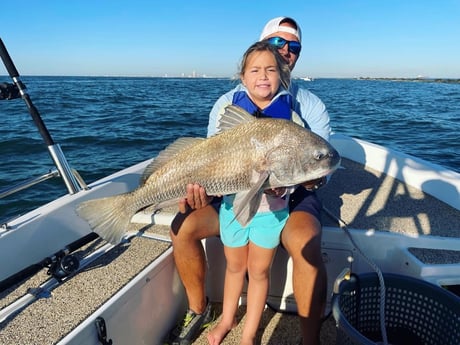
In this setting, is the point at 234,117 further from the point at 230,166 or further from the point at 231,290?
the point at 231,290

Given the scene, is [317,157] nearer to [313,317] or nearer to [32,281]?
[313,317]

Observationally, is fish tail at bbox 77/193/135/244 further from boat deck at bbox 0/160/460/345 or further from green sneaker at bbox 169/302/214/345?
green sneaker at bbox 169/302/214/345

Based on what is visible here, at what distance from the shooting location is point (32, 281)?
9.19 feet

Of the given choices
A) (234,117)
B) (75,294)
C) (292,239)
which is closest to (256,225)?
(292,239)

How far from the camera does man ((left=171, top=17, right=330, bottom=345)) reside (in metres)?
2.80

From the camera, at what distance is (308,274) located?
2.79 m

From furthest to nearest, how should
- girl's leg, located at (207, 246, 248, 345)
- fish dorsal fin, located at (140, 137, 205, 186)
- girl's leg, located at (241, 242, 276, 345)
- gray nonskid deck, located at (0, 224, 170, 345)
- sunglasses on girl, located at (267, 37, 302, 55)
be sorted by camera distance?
sunglasses on girl, located at (267, 37, 302, 55)
girl's leg, located at (207, 246, 248, 345)
girl's leg, located at (241, 242, 276, 345)
fish dorsal fin, located at (140, 137, 205, 186)
gray nonskid deck, located at (0, 224, 170, 345)

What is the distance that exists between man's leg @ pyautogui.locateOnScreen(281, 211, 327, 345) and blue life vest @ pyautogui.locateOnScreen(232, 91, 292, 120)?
2.89ft

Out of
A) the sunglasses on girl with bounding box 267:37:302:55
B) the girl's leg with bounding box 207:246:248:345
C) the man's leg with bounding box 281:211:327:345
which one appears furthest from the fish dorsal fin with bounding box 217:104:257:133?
the sunglasses on girl with bounding box 267:37:302:55

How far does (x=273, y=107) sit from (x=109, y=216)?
1.51 m

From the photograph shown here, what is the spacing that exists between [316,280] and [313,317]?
282 millimetres

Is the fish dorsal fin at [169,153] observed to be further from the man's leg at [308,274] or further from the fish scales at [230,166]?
the man's leg at [308,274]

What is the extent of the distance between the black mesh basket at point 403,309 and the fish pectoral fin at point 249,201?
766 millimetres

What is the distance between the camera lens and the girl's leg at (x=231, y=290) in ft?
10.1
